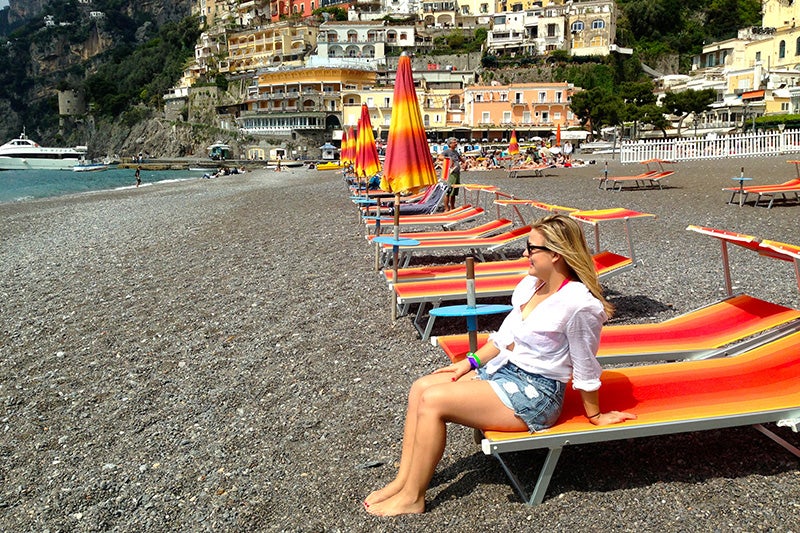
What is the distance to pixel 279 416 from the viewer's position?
4684mm

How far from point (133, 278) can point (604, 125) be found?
5446 centimetres

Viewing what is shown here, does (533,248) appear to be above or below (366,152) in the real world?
below

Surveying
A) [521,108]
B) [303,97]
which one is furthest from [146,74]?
[521,108]

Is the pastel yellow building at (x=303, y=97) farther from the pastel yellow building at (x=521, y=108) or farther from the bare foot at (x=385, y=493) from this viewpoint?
the bare foot at (x=385, y=493)

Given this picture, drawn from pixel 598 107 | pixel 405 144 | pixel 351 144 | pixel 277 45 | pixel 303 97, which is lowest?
pixel 405 144

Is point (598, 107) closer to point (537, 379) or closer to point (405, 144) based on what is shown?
point (405, 144)

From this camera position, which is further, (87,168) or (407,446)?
(87,168)

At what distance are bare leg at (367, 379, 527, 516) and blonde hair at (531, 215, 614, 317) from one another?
696mm

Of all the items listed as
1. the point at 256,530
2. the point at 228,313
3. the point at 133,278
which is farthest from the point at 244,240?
the point at 256,530

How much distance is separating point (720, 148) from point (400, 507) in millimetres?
30274

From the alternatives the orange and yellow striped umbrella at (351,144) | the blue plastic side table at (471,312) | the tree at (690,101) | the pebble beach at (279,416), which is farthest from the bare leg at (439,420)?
the tree at (690,101)

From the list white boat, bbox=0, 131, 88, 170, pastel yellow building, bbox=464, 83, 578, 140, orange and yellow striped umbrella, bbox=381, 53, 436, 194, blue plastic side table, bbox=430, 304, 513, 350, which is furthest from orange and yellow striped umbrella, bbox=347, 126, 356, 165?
white boat, bbox=0, 131, 88, 170

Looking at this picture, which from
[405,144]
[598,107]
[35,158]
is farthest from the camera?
[35,158]

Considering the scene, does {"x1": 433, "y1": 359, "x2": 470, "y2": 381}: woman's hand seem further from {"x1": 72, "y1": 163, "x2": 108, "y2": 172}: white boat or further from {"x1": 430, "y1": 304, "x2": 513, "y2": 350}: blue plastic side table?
{"x1": 72, "y1": 163, "x2": 108, "y2": 172}: white boat
